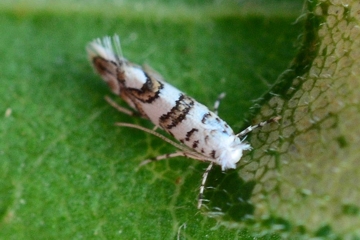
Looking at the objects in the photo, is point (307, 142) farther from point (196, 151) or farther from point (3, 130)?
point (3, 130)

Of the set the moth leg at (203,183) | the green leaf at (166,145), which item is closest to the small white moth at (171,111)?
the moth leg at (203,183)

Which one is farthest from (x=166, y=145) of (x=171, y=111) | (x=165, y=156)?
(x=171, y=111)

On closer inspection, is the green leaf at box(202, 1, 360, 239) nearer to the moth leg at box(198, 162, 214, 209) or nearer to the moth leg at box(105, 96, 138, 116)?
the moth leg at box(198, 162, 214, 209)

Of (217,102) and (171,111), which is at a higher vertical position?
(217,102)

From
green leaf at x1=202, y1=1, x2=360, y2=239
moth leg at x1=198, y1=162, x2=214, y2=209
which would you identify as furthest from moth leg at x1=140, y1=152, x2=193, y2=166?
green leaf at x1=202, y1=1, x2=360, y2=239

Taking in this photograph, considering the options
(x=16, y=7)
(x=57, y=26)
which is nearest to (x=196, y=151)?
(x=57, y=26)

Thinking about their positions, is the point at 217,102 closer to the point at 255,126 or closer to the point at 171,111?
the point at 171,111

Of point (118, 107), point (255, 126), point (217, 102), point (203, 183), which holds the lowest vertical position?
point (203, 183)

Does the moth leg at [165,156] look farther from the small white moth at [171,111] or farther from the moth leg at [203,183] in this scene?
the moth leg at [203,183]
